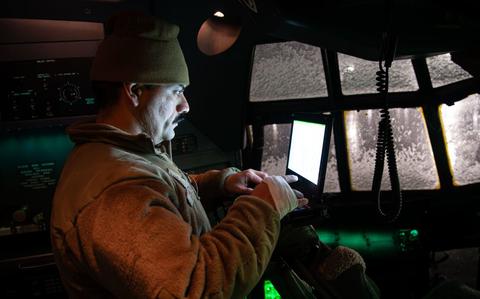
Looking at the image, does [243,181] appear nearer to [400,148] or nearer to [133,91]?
[133,91]

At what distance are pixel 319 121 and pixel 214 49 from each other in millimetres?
656

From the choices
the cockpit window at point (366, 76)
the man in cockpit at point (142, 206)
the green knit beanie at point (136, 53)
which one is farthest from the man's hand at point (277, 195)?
the cockpit window at point (366, 76)

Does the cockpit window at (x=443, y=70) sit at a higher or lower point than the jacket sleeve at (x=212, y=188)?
higher

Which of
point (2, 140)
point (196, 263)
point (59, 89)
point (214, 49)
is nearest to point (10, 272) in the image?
point (2, 140)

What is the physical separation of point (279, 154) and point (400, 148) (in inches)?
31.6

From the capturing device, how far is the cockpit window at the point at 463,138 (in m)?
2.63

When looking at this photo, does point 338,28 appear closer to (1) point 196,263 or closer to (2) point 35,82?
(1) point 196,263

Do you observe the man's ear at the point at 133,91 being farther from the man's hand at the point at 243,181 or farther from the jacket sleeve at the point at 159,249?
the man's hand at the point at 243,181

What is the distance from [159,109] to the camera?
4.35ft

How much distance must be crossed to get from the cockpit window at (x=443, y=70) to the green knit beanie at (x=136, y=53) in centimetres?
187

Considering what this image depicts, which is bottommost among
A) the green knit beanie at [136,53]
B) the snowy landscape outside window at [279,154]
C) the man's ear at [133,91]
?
the snowy landscape outside window at [279,154]

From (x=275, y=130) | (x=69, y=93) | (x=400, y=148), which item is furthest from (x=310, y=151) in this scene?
(x=69, y=93)

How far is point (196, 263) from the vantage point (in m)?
0.91

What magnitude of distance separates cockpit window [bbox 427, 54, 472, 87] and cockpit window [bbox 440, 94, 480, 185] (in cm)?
15
